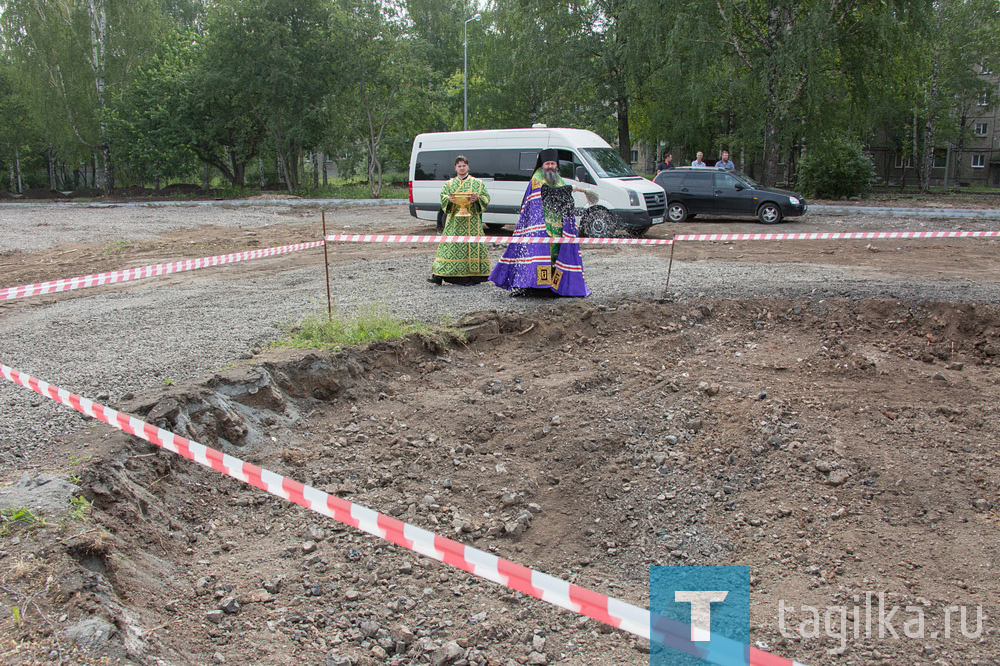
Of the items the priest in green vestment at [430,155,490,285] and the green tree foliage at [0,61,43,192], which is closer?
the priest in green vestment at [430,155,490,285]

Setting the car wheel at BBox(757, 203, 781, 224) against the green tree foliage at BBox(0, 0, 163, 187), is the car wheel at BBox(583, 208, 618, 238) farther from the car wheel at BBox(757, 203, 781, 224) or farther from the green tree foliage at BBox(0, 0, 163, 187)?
the green tree foliage at BBox(0, 0, 163, 187)

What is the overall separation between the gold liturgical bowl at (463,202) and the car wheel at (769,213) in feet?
34.3

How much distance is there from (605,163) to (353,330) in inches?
374

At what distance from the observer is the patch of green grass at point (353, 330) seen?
678 centimetres

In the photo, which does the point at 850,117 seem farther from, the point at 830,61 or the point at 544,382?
the point at 544,382

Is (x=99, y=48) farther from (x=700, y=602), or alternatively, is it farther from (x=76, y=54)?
(x=700, y=602)

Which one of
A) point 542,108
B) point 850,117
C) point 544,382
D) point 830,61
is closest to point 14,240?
point 544,382

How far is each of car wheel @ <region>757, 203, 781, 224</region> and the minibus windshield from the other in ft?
13.5

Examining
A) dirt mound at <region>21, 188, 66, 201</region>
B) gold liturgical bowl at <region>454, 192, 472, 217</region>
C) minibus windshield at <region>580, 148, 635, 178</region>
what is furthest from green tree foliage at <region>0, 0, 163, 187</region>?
gold liturgical bowl at <region>454, 192, 472, 217</region>

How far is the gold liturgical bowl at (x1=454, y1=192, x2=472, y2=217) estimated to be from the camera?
968cm

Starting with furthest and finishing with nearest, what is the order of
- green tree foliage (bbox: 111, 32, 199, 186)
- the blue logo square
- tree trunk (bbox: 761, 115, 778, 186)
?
1. green tree foliage (bbox: 111, 32, 199, 186)
2. tree trunk (bbox: 761, 115, 778, 186)
3. the blue logo square

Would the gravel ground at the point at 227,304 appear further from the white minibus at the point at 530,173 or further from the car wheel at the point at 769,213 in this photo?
the car wheel at the point at 769,213

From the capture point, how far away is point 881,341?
7527 mm

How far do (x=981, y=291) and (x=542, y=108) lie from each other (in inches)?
1397
